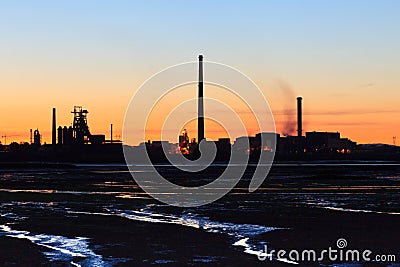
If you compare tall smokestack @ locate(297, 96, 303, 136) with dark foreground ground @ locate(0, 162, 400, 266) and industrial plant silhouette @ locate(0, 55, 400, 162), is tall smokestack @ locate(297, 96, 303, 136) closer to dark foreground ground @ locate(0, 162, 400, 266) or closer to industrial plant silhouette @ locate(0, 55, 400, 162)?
industrial plant silhouette @ locate(0, 55, 400, 162)

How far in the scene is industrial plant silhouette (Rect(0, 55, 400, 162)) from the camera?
135125 millimetres

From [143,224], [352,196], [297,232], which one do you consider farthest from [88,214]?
[352,196]

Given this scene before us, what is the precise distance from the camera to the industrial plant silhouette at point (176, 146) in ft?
443

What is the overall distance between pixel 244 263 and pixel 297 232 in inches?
199
